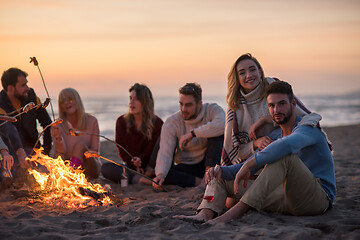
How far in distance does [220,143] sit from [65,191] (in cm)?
210

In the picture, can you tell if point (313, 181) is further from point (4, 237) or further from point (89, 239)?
point (4, 237)

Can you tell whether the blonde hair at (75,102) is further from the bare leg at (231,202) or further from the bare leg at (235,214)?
the bare leg at (235,214)

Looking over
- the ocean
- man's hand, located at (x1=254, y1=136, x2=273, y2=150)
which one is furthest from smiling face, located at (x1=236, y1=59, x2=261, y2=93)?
the ocean

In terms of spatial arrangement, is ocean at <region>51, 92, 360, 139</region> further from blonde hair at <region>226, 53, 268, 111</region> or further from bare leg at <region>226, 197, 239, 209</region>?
bare leg at <region>226, 197, 239, 209</region>

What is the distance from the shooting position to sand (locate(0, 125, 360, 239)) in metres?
2.99

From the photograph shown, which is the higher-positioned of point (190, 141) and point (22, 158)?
point (190, 141)

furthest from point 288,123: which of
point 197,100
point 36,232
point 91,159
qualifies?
point 91,159

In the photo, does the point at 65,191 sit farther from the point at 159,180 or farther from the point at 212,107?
the point at 212,107

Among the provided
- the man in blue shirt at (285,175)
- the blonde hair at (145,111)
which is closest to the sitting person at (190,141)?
the blonde hair at (145,111)

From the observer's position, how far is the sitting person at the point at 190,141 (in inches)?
201

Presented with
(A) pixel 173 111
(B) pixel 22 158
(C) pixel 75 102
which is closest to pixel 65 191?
(B) pixel 22 158

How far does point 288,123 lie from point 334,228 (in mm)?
959

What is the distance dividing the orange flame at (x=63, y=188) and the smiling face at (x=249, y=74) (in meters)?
1.96

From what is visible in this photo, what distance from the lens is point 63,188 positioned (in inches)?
170
